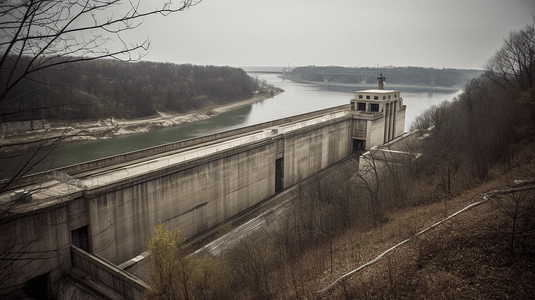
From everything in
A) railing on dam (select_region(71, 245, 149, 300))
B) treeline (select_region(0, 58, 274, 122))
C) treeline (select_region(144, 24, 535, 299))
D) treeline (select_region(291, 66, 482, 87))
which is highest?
A: treeline (select_region(291, 66, 482, 87))

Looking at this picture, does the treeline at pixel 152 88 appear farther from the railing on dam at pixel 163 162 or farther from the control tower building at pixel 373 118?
the control tower building at pixel 373 118

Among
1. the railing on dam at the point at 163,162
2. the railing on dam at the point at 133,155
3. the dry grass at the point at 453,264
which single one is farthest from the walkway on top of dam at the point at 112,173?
the dry grass at the point at 453,264

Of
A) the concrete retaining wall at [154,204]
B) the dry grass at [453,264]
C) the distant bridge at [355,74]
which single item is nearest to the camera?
the dry grass at [453,264]

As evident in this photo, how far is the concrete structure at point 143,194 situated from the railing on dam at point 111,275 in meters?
0.06

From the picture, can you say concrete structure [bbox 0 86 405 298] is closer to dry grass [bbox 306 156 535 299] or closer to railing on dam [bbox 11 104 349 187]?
railing on dam [bbox 11 104 349 187]

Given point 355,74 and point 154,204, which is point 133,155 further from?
point 355,74

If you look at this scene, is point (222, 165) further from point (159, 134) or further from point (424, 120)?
point (424, 120)

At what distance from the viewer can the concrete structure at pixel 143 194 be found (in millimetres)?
12391

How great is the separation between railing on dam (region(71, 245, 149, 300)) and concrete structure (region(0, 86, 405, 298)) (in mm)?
56

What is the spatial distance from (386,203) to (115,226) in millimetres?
12045

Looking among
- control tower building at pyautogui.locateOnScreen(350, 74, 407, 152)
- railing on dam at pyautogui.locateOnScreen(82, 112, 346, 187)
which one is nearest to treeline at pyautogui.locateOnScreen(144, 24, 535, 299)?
railing on dam at pyautogui.locateOnScreen(82, 112, 346, 187)

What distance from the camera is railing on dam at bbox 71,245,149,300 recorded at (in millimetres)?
11501

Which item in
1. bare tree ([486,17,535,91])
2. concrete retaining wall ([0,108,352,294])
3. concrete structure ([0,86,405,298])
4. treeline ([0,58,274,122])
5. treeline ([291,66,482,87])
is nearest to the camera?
concrete structure ([0,86,405,298])

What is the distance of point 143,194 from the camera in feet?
52.9
